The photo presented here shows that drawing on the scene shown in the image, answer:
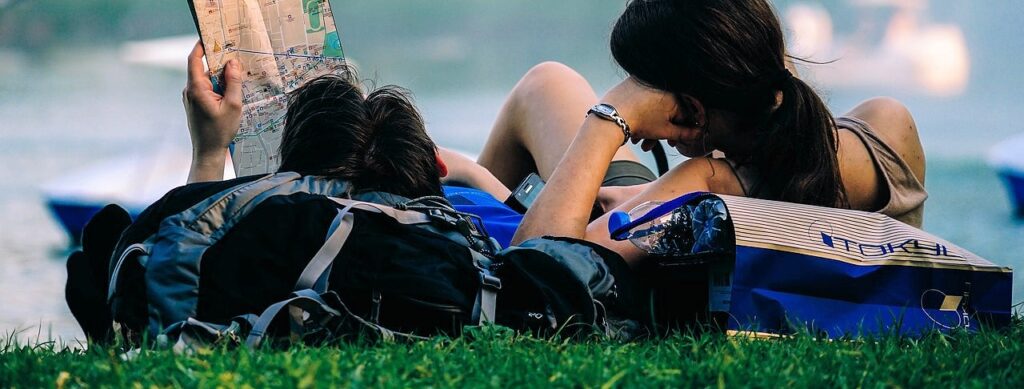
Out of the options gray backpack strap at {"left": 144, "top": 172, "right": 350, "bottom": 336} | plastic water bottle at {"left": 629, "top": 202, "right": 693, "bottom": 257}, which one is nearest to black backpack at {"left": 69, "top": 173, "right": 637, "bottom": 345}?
gray backpack strap at {"left": 144, "top": 172, "right": 350, "bottom": 336}

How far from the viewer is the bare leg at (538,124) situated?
146 inches

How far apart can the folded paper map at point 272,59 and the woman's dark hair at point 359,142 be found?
33 cm

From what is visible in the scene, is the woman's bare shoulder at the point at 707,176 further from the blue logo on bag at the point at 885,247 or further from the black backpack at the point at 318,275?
the black backpack at the point at 318,275

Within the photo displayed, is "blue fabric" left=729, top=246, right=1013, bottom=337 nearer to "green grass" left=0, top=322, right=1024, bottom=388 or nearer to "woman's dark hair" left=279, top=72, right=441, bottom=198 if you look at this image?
"green grass" left=0, top=322, right=1024, bottom=388

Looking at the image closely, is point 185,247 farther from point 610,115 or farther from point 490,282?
point 610,115

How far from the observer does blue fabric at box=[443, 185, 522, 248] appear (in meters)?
3.06

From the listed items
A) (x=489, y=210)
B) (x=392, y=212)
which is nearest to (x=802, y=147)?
(x=489, y=210)

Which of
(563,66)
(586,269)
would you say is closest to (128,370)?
(586,269)

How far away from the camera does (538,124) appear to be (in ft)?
12.4

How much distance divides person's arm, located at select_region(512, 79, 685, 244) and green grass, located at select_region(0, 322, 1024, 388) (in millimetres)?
569

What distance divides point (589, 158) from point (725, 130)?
1.28ft

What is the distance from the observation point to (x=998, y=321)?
8.38ft

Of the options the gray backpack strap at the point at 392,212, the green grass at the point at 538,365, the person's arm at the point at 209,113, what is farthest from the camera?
the person's arm at the point at 209,113

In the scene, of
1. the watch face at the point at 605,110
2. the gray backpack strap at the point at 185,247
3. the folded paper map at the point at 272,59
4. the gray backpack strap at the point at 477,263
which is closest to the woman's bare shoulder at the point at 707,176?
the watch face at the point at 605,110
